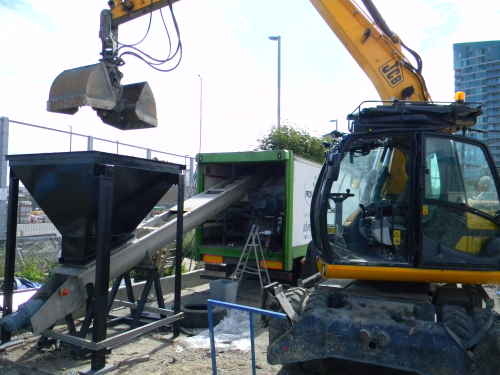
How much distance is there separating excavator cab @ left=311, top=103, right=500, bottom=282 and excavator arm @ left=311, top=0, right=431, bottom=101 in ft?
5.80

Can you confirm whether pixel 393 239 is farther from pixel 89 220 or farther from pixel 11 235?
pixel 11 235

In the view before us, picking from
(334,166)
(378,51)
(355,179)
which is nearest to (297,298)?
(334,166)

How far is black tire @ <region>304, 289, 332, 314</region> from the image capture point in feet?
13.1

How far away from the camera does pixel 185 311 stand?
606 centimetres

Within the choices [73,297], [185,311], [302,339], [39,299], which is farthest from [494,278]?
[39,299]

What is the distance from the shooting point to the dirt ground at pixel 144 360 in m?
4.55

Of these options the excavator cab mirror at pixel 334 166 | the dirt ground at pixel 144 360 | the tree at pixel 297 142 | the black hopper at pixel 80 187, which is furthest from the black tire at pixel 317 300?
the tree at pixel 297 142

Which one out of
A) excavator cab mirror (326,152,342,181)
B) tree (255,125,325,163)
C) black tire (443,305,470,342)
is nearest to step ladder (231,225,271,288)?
excavator cab mirror (326,152,342,181)

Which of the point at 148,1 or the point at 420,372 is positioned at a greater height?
the point at 148,1

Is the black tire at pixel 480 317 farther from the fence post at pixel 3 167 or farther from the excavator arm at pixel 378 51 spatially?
the fence post at pixel 3 167

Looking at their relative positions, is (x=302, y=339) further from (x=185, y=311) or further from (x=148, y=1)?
(x=148, y=1)

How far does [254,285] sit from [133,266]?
171 inches

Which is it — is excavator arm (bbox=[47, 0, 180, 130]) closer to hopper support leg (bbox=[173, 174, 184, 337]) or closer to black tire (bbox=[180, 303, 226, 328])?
hopper support leg (bbox=[173, 174, 184, 337])

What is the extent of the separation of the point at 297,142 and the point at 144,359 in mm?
11777
